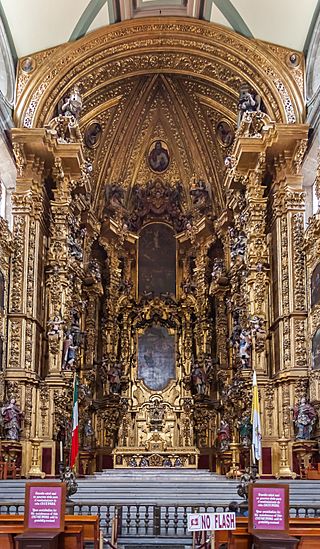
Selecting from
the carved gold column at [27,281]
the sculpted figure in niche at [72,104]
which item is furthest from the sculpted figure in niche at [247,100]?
the carved gold column at [27,281]

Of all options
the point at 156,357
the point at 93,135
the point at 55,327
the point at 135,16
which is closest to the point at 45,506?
the point at 55,327

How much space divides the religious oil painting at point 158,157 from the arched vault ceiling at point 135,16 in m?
5.30

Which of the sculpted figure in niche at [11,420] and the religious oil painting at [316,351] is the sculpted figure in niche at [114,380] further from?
the religious oil painting at [316,351]

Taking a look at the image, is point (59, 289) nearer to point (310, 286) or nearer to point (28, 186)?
point (28, 186)

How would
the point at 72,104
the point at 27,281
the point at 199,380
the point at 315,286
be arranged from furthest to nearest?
the point at 199,380 → the point at 72,104 → the point at 27,281 → the point at 315,286

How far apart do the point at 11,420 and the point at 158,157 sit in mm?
11691

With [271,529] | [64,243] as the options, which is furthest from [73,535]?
[64,243]

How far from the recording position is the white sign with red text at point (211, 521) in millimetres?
7914

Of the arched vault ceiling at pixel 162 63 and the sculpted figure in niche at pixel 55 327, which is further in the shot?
the arched vault ceiling at pixel 162 63

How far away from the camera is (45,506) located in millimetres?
8688

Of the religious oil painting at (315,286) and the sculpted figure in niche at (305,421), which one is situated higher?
the religious oil painting at (315,286)

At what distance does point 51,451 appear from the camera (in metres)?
19.7

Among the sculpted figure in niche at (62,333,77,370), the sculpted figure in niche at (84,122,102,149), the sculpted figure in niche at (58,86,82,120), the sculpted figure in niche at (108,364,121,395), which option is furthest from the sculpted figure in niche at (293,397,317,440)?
the sculpted figure in niche at (84,122,102,149)

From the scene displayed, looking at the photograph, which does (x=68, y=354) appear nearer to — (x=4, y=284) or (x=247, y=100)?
(x=4, y=284)
